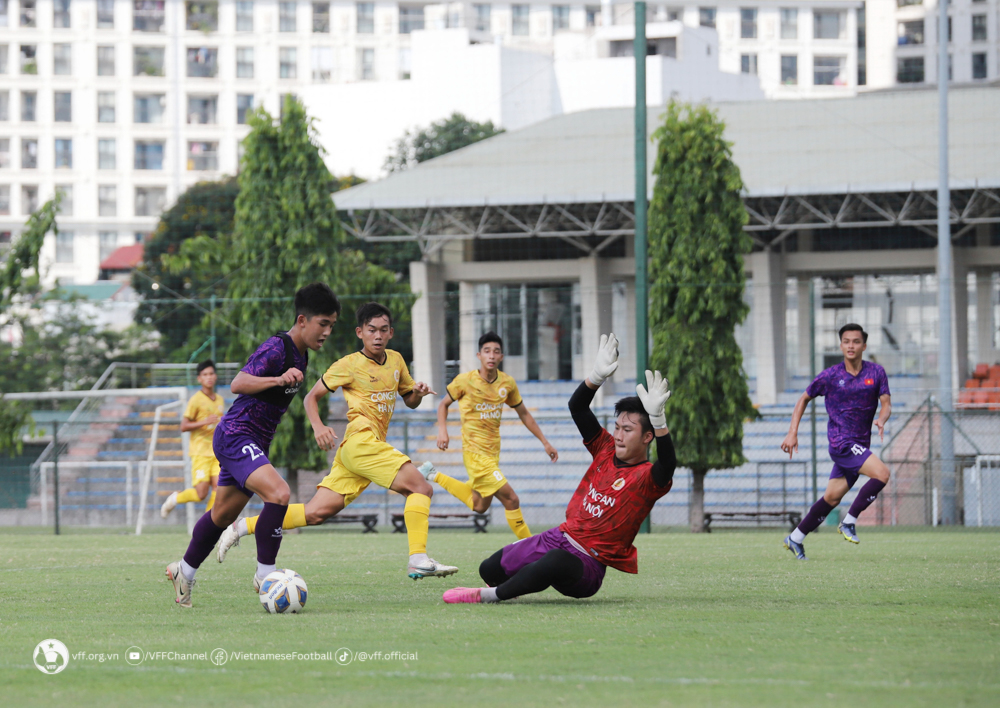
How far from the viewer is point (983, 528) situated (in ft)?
62.4

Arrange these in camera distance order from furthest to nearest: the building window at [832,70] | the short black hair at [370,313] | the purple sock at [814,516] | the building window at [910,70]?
the building window at [832,70]
the building window at [910,70]
the purple sock at [814,516]
the short black hair at [370,313]

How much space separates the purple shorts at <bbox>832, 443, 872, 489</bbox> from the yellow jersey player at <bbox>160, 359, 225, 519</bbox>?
7536 mm

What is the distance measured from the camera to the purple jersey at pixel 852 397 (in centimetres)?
1147

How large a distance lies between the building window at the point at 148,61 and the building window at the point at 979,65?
48.1 metres

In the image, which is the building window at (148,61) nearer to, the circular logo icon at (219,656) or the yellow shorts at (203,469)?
the yellow shorts at (203,469)

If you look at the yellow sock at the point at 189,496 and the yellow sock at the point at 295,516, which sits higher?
the yellow sock at the point at 295,516

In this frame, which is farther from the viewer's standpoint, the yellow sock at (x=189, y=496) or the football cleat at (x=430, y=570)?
the yellow sock at (x=189, y=496)

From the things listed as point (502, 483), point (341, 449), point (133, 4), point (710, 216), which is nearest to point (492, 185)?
point (710, 216)

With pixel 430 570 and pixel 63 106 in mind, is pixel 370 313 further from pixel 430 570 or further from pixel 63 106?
pixel 63 106

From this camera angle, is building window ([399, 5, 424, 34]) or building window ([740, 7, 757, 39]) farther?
building window ([740, 7, 757, 39])

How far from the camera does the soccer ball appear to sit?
7320 mm

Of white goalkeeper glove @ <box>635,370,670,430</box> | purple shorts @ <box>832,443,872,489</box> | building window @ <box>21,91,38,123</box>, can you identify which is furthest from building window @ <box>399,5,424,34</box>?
white goalkeeper glove @ <box>635,370,670,430</box>

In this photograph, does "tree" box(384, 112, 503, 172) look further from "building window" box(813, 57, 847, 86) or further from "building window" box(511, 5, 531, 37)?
"building window" box(813, 57, 847, 86)

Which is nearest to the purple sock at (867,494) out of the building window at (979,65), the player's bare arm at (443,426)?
the player's bare arm at (443,426)
